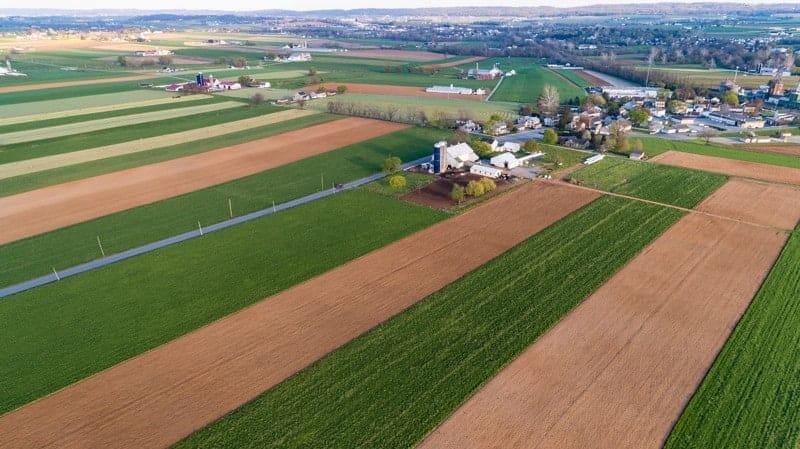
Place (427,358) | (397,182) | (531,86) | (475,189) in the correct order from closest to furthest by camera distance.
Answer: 1. (427,358)
2. (475,189)
3. (397,182)
4. (531,86)

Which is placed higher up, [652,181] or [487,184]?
[487,184]

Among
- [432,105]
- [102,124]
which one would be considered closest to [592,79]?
[432,105]

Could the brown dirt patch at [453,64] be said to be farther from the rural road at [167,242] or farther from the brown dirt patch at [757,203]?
the brown dirt patch at [757,203]

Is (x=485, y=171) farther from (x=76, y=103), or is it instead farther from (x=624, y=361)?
(x=76, y=103)

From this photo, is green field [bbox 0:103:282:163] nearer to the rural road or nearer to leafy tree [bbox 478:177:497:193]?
the rural road

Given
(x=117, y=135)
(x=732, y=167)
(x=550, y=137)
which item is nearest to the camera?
(x=732, y=167)

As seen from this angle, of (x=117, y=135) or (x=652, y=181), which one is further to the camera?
(x=117, y=135)

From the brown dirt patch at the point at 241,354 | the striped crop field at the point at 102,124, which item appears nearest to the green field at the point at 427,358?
the brown dirt patch at the point at 241,354
